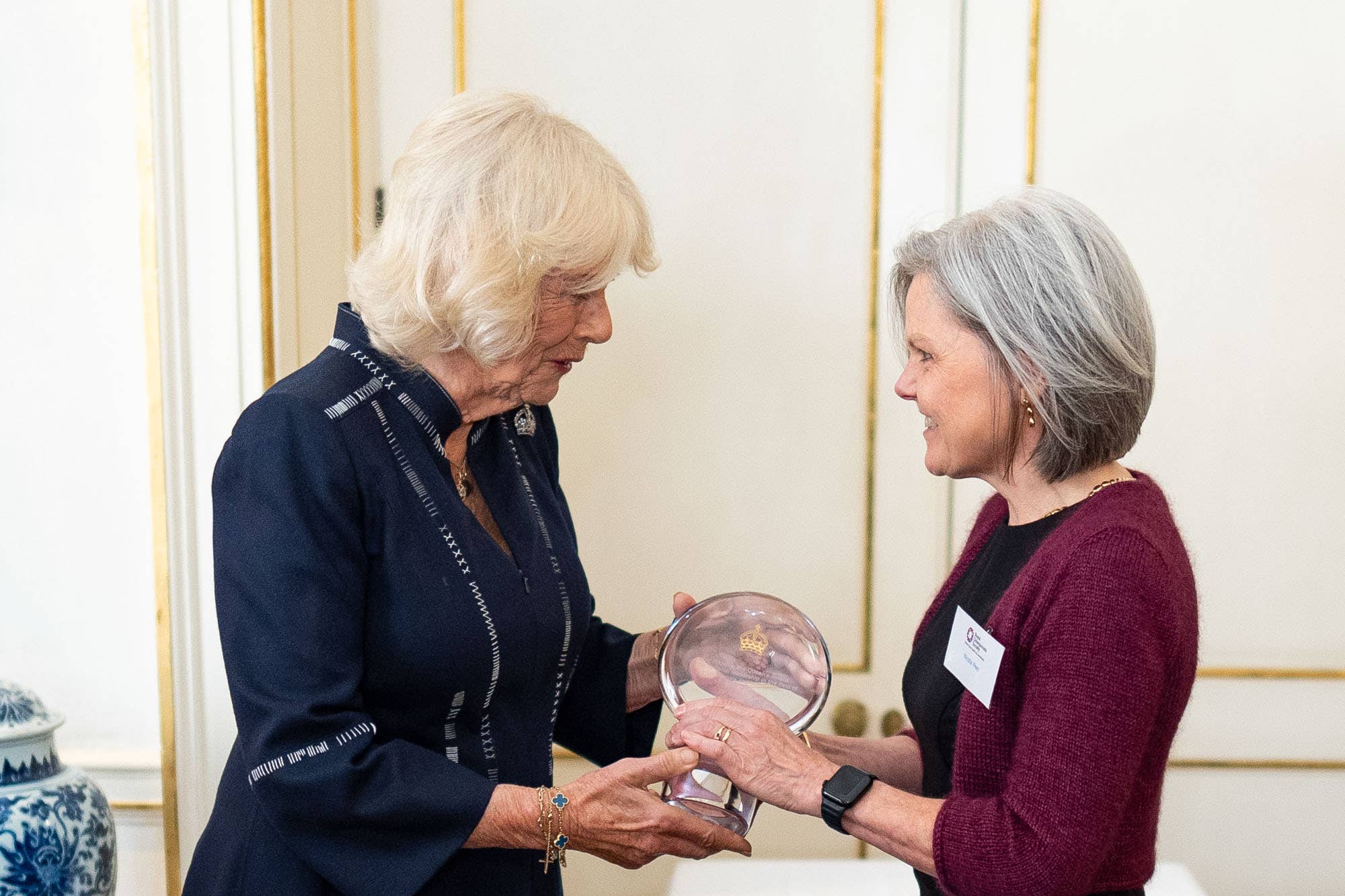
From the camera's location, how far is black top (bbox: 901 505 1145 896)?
4.42 feet

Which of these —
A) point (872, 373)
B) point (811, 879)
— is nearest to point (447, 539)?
point (811, 879)

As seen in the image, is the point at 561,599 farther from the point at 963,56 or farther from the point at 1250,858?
the point at 1250,858

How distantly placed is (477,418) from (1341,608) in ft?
5.85

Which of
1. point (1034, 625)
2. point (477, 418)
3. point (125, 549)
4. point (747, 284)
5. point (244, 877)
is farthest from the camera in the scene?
point (747, 284)

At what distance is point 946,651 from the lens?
139 cm

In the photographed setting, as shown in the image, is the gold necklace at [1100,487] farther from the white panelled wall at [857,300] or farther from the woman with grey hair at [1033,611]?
the white panelled wall at [857,300]

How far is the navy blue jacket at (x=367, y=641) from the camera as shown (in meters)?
1.23

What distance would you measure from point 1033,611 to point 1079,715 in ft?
0.40

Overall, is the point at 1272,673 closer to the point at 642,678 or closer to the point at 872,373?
the point at 872,373

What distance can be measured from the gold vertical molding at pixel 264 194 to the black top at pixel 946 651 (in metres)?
1.11

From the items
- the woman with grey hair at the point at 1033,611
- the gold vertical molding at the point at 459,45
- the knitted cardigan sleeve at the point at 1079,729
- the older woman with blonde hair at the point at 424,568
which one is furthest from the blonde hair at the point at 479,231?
the gold vertical molding at the point at 459,45

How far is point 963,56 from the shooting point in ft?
7.17

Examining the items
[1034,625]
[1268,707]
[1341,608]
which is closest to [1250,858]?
[1268,707]

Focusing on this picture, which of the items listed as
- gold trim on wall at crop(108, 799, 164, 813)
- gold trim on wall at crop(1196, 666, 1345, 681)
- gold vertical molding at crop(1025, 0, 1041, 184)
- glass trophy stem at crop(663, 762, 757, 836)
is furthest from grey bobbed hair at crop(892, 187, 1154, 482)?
gold trim on wall at crop(108, 799, 164, 813)
